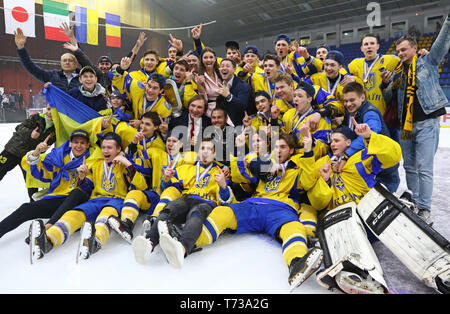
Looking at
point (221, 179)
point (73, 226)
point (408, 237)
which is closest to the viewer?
point (408, 237)

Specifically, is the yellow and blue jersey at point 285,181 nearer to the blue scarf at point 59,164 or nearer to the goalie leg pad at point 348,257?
the goalie leg pad at point 348,257

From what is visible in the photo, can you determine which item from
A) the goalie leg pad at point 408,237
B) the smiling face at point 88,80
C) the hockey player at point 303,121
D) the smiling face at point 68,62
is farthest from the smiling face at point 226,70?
the goalie leg pad at point 408,237

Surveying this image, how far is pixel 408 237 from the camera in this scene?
1.71m

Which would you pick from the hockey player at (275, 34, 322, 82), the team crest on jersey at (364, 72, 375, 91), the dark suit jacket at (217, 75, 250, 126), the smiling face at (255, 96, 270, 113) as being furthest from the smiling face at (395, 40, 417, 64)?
the dark suit jacket at (217, 75, 250, 126)

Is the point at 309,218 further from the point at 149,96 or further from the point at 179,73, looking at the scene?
the point at 179,73

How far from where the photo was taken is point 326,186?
222cm

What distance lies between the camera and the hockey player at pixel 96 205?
1.90 m

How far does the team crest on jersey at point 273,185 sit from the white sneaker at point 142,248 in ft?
3.49

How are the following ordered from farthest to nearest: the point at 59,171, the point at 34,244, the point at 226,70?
the point at 226,70 → the point at 59,171 → the point at 34,244

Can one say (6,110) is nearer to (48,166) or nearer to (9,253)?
(48,166)

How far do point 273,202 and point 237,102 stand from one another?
4.53ft

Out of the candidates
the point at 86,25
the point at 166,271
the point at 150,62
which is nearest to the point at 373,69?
the point at 150,62
